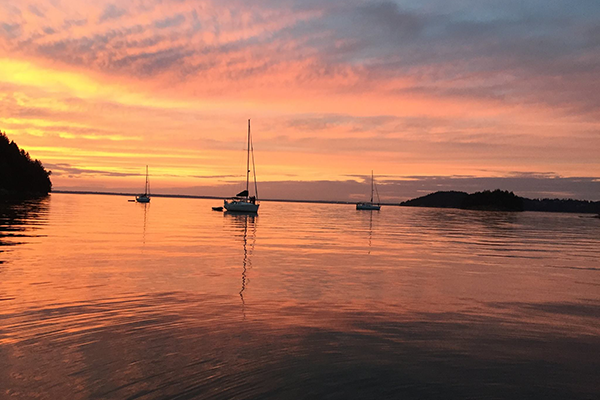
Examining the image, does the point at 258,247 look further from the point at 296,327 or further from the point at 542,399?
the point at 542,399

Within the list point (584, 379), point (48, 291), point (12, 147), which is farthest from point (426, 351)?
point (12, 147)

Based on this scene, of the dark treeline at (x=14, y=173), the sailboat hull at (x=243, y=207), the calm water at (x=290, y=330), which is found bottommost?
the calm water at (x=290, y=330)

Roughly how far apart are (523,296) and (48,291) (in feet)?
51.2

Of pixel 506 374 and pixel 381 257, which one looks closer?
pixel 506 374

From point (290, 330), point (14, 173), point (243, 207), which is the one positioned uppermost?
point (14, 173)

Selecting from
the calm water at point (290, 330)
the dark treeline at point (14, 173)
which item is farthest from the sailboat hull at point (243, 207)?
the dark treeline at point (14, 173)

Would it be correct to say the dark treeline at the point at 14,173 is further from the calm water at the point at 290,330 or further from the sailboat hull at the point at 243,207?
the calm water at the point at 290,330

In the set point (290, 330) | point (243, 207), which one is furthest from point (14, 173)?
point (290, 330)

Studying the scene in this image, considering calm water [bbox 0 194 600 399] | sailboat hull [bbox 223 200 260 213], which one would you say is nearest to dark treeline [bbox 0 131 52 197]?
sailboat hull [bbox 223 200 260 213]

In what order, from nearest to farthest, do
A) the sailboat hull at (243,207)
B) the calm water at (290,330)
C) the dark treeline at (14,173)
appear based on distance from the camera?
1. the calm water at (290,330)
2. the sailboat hull at (243,207)
3. the dark treeline at (14,173)

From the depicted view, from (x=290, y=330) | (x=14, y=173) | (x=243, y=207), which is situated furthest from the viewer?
(x=14, y=173)

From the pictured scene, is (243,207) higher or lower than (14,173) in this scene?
lower

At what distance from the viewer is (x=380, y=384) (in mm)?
7762

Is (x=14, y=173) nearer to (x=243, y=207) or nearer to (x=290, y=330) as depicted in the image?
(x=243, y=207)
